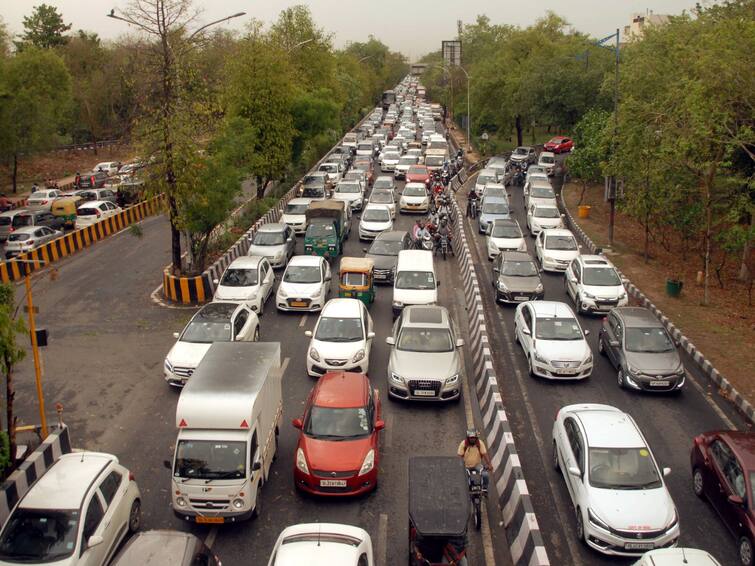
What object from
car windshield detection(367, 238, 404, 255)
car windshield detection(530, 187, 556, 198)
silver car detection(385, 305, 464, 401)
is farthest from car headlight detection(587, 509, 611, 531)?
car windshield detection(530, 187, 556, 198)

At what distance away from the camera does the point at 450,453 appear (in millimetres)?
14312

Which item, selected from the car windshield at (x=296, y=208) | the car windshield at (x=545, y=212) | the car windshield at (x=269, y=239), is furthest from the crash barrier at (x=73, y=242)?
the car windshield at (x=545, y=212)

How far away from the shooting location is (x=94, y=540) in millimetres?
9820

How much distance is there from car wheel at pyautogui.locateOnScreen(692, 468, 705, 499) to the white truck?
25.9 feet

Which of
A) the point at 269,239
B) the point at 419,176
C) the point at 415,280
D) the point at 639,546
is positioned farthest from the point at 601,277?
the point at 419,176

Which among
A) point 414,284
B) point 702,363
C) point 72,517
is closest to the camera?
point 72,517

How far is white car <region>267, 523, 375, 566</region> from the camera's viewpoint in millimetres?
8649

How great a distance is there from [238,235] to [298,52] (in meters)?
28.3

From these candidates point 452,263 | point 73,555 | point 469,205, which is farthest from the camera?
point 469,205

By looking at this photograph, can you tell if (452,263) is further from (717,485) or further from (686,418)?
(717,485)

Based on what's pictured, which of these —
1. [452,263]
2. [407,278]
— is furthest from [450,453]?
[452,263]

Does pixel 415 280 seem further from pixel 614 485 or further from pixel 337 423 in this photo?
pixel 614 485

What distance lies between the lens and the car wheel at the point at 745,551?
1079cm

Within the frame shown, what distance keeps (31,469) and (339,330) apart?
25.7ft
